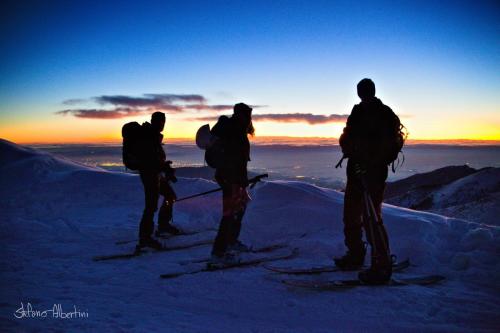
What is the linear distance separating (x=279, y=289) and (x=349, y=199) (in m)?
1.61

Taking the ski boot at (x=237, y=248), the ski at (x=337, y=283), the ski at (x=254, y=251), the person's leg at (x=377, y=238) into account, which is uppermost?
the person's leg at (x=377, y=238)

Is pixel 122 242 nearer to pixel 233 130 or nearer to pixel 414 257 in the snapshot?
pixel 233 130

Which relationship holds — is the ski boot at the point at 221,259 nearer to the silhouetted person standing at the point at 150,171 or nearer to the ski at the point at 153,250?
the ski at the point at 153,250

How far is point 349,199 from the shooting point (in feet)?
16.8

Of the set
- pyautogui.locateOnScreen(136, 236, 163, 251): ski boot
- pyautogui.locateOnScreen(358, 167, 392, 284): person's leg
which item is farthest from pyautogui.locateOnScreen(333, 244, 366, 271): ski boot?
pyautogui.locateOnScreen(136, 236, 163, 251): ski boot

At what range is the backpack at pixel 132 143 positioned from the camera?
21.9ft

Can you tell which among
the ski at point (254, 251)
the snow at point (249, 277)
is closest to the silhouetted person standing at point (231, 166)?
the ski at point (254, 251)

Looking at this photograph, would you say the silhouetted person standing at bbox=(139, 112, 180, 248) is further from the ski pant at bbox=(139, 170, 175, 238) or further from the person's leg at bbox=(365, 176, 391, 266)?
the person's leg at bbox=(365, 176, 391, 266)

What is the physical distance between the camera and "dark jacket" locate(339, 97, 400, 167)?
4.75 m

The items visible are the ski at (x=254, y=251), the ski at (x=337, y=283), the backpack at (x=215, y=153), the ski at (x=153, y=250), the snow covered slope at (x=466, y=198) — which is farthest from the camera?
the snow covered slope at (x=466, y=198)

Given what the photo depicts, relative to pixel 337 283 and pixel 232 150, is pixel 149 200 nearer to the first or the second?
pixel 232 150

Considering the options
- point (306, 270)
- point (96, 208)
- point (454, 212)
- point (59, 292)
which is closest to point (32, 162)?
point (96, 208)

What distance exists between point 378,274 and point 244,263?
1.98 metres

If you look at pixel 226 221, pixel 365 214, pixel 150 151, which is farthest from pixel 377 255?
pixel 150 151
